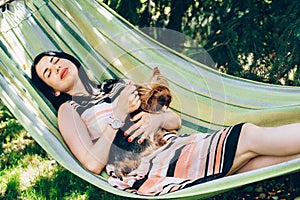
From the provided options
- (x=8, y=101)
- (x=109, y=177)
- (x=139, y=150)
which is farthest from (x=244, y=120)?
(x=8, y=101)

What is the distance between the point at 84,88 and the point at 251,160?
0.75 metres

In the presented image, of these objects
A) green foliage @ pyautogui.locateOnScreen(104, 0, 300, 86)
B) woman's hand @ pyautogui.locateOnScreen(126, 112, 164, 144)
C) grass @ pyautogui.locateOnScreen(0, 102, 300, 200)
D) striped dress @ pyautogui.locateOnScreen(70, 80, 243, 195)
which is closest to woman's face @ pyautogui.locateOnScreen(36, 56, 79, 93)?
striped dress @ pyautogui.locateOnScreen(70, 80, 243, 195)

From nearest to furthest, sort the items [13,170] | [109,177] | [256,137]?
[256,137]
[109,177]
[13,170]

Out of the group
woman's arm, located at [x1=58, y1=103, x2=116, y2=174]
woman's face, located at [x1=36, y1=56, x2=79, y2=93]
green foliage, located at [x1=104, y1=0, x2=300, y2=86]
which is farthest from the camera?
green foliage, located at [x1=104, y1=0, x2=300, y2=86]

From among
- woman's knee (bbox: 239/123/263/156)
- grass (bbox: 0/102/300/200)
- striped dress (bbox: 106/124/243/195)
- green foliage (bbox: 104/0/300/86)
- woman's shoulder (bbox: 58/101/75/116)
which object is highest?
green foliage (bbox: 104/0/300/86)

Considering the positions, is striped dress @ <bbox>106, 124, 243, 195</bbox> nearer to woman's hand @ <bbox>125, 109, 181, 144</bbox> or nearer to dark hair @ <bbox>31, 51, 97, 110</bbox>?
woman's hand @ <bbox>125, 109, 181, 144</bbox>

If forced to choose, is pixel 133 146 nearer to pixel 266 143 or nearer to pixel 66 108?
pixel 66 108

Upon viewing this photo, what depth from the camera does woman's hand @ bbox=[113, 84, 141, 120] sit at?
76.1 inches

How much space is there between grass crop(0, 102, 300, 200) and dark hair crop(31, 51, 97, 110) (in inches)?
18.1

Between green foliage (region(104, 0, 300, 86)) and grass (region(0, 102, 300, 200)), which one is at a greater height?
green foliage (region(104, 0, 300, 86))

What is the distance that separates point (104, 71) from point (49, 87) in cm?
26

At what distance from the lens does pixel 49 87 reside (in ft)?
6.91

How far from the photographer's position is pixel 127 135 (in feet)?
6.21

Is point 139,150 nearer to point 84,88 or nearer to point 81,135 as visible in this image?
point 81,135
